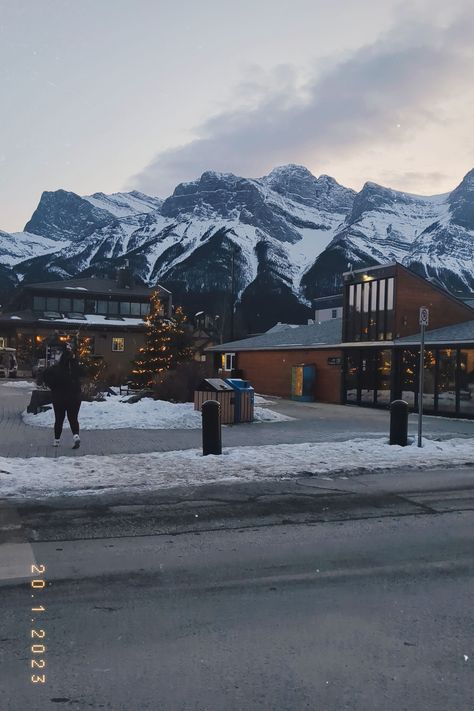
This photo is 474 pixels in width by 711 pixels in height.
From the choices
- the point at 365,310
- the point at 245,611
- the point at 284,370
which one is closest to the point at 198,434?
the point at 245,611

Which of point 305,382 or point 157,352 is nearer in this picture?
point 305,382

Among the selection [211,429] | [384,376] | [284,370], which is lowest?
[211,429]

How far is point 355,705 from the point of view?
309cm

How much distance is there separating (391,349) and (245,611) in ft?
66.8

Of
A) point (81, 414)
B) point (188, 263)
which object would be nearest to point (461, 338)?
point (81, 414)

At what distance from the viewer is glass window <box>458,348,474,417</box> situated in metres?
20.0

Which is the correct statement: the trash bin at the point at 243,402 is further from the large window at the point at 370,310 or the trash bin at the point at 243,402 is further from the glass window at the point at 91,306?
the glass window at the point at 91,306

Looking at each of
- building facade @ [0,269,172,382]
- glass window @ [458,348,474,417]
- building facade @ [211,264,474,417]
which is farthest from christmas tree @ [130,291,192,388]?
building facade @ [0,269,172,382]

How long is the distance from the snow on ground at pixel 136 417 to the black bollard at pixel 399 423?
5.35 metres

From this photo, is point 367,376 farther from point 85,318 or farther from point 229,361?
point 85,318

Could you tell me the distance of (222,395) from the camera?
54.3 feet

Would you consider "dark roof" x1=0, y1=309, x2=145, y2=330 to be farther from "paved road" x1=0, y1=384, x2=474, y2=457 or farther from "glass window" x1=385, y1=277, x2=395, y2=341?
"paved road" x1=0, y1=384, x2=474, y2=457

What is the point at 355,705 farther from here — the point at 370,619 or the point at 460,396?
the point at 460,396

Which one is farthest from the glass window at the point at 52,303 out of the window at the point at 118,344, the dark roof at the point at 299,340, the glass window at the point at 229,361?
the glass window at the point at 229,361
